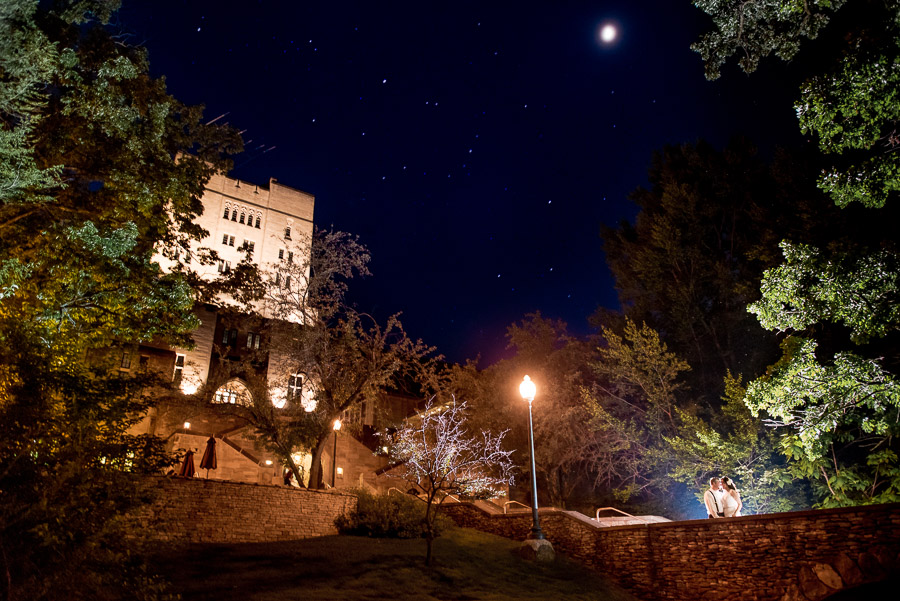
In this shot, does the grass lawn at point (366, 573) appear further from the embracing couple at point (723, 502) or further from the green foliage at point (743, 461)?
the green foliage at point (743, 461)

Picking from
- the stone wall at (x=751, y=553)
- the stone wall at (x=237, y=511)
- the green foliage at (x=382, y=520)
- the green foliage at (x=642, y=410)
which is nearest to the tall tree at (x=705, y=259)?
the green foliage at (x=642, y=410)

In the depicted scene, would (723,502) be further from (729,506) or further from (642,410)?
(642,410)

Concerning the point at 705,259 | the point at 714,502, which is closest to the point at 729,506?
the point at 714,502

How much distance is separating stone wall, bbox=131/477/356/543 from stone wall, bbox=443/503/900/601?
8.19 metres

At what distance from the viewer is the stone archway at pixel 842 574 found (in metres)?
10.8

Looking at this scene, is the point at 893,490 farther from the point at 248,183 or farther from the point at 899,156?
the point at 248,183

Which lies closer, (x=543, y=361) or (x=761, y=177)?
(x=761, y=177)

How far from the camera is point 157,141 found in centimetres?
1238

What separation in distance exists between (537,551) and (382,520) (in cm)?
508

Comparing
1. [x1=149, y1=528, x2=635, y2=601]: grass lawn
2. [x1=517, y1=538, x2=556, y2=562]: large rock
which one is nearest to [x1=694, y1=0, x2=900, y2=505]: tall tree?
[x1=149, y1=528, x2=635, y2=601]: grass lawn

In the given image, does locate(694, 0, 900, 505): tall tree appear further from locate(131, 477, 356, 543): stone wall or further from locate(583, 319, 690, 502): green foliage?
locate(131, 477, 356, 543): stone wall

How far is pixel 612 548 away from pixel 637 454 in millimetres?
11335

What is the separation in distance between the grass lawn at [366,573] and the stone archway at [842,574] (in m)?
4.08

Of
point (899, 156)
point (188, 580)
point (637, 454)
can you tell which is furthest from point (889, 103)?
point (637, 454)
